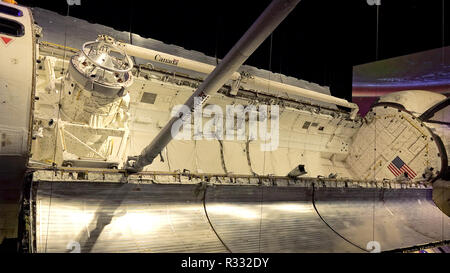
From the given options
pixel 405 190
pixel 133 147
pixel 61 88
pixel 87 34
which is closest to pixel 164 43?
pixel 87 34

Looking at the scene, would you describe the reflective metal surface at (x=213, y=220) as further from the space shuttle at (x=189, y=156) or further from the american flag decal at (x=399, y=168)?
the american flag decal at (x=399, y=168)

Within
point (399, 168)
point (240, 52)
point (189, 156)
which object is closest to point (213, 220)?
point (240, 52)

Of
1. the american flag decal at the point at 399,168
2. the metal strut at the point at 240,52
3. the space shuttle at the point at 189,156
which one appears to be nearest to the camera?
the metal strut at the point at 240,52

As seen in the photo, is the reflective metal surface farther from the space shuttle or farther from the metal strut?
the metal strut

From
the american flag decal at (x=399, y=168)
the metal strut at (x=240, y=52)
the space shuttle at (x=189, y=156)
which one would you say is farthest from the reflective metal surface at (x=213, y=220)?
the american flag decal at (x=399, y=168)

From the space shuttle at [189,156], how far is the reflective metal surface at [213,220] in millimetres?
16

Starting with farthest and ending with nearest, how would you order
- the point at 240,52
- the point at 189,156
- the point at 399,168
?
the point at 399,168 < the point at 189,156 < the point at 240,52

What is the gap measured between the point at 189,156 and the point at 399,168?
532 cm

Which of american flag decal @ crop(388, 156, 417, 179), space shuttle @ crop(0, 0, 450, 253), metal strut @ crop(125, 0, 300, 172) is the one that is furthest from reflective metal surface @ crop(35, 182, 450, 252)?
american flag decal @ crop(388, 156, 417, 179)

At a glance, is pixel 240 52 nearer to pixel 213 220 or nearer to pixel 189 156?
pixel 213 220

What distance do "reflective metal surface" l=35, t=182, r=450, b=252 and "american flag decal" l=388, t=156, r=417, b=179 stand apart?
6.73 feet

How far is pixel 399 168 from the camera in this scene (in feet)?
25.7

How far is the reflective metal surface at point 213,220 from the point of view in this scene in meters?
3.00

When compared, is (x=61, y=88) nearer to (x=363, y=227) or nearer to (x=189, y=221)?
(x=189, y=221)
